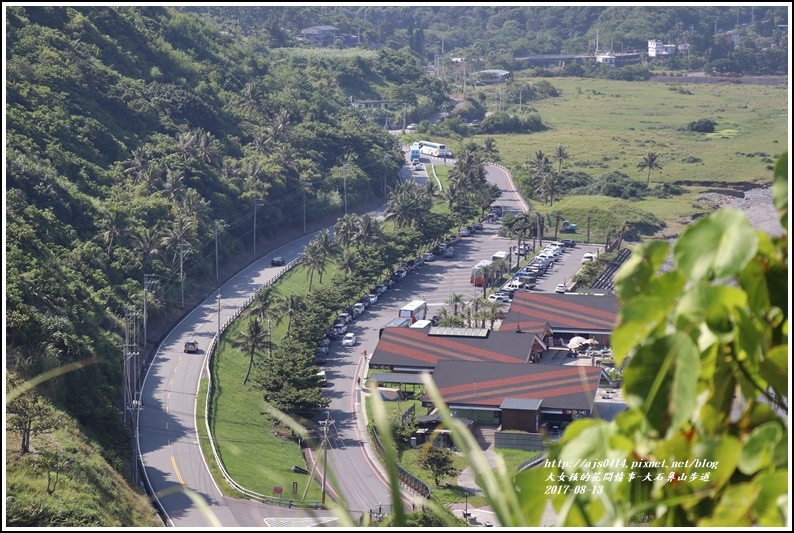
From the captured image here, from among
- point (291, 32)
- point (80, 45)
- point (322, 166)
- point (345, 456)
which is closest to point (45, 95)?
point (80, 45)

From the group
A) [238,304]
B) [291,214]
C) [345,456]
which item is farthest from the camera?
[291,214]

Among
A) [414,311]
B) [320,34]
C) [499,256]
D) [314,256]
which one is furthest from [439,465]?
[320,34]

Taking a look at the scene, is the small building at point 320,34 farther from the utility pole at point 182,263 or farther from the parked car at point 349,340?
the parked car at point 349,340

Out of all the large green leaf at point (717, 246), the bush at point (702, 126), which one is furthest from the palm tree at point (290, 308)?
the bush at point (702, 126)

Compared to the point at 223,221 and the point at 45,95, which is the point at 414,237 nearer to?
the point at 223,221

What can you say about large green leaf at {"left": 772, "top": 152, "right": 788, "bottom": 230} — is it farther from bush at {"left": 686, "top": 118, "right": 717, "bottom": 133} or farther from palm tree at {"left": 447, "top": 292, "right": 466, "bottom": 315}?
bush at {"left": 686, "top": 118, "right": 717, "bottom": 133}

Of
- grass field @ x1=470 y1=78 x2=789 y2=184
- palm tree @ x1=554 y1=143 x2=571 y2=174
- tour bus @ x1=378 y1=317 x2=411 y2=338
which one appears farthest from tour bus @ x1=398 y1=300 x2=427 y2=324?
grass field @ x1=470 y1=78 x2=789 y2=184
